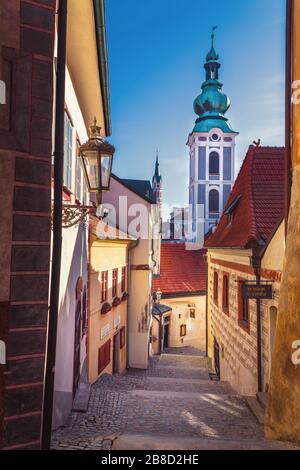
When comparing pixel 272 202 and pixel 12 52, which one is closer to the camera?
pixel 12 52

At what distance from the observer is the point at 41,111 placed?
412cm

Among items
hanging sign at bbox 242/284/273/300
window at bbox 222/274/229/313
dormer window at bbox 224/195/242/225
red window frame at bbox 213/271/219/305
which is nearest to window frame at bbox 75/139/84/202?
hanging sign at bbox 242/284/273/300

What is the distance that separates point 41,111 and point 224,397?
874cm

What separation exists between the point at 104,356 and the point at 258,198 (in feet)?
24.8

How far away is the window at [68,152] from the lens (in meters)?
7.04

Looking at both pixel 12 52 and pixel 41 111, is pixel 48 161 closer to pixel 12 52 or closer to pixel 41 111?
pixel 41 111

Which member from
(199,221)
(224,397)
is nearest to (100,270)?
(224,397)

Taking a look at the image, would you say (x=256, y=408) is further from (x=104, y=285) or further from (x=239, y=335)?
(x=104, y=285)

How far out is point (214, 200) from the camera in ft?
173

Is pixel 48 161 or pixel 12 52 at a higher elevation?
pixel 12 52

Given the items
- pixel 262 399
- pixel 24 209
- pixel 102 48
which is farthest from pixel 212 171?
pixel 24 209
